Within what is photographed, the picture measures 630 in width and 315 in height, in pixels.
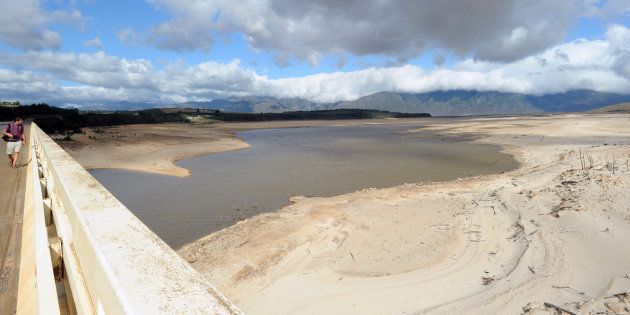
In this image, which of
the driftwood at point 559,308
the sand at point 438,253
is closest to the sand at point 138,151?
the sand at point 438,253

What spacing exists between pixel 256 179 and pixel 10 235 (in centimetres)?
1423

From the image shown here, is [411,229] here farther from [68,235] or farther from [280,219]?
[68,235]

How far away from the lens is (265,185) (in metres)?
17.7

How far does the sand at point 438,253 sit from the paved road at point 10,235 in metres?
3.22

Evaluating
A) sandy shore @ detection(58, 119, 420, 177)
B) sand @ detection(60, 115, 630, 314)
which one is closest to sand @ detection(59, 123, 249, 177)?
sandy shore @ detection(58, 119, 420, 177)

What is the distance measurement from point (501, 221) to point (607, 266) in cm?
298

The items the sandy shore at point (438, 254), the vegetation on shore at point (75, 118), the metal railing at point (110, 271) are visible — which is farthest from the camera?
the vegetation on shore at point (75, 118)

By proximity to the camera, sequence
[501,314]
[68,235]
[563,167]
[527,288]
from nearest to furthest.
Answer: [68,235] < [501,314] < [527,288] < [563,167]

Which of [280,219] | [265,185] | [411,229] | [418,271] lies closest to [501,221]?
[411,229]

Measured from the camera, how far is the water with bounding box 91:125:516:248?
1284 centimetres

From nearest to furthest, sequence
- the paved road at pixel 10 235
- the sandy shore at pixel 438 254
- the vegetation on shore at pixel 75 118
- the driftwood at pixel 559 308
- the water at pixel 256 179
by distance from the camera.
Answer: the paved road at pixel 10 235 < the driftwood at pixel 559 308 < the sandy shore at pixel 438 254 < the water at pixel 256 179 < the vegetation on shore at pixel 75 118

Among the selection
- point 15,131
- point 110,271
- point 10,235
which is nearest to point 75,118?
point 15,131

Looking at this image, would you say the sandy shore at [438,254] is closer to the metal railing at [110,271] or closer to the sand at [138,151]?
the metal railing at [110,271]

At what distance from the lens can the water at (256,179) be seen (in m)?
12.8
